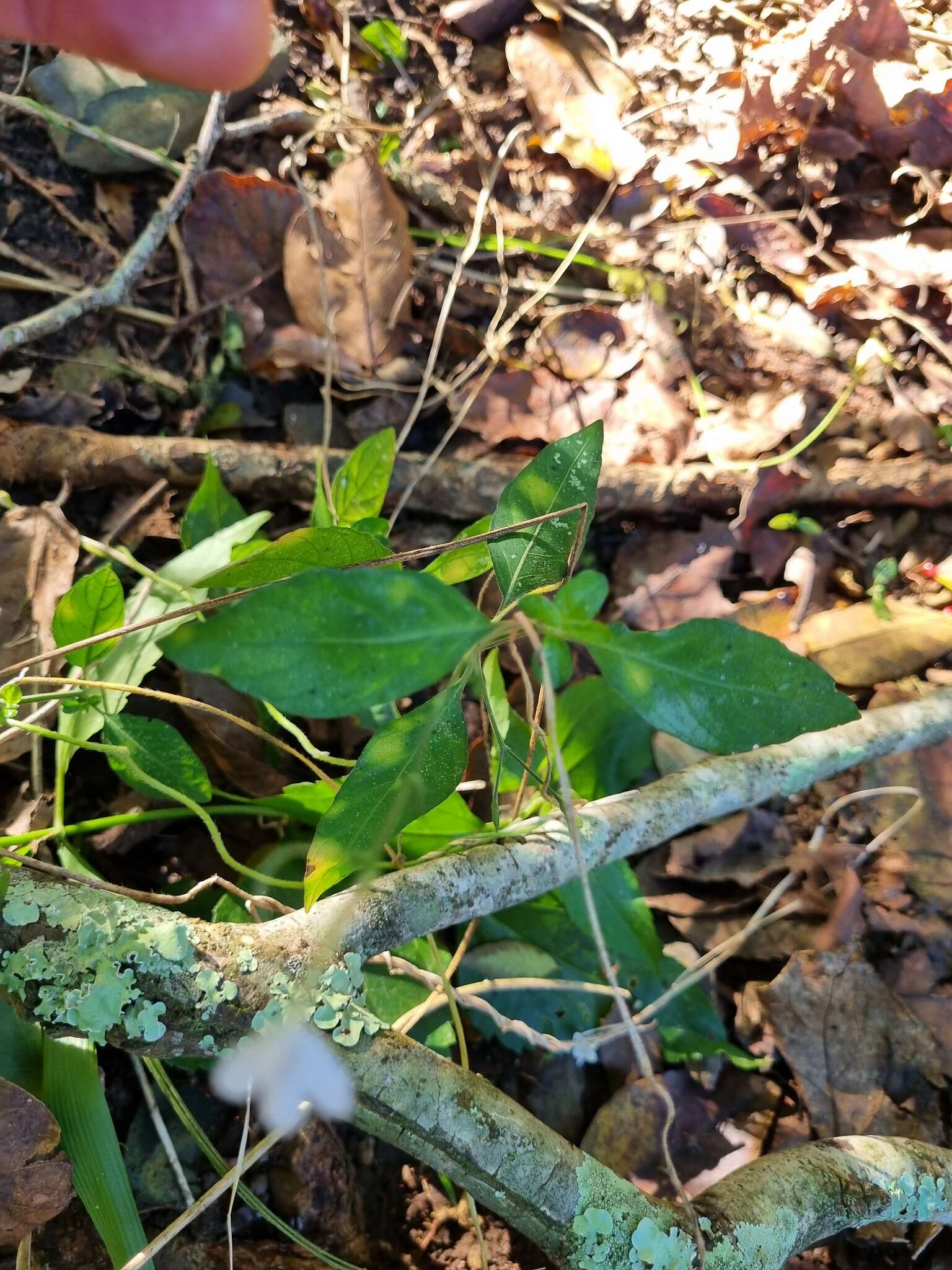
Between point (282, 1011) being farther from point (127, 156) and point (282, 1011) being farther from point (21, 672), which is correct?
point (127, 156)

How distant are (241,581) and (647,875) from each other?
1.08m

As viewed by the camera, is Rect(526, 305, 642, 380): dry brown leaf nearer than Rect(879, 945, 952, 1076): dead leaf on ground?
No

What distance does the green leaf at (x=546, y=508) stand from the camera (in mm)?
1045

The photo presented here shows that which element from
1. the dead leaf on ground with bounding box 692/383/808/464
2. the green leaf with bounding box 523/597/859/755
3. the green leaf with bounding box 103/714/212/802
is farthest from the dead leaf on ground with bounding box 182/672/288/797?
the dead leaf on ground with bounding box 692/383/808/464

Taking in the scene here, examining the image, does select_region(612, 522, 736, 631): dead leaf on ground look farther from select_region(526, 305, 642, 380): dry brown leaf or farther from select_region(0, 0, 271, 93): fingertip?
select_region(0, 0, 271, 93): fingertip

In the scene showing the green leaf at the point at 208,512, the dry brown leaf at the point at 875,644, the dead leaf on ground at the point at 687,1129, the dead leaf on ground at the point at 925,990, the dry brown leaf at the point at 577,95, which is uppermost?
the dry brown leaf at the point at 577,95

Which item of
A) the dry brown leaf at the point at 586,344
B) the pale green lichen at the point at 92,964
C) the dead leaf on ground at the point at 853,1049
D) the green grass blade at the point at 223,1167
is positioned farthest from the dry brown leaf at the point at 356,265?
the dead leaf on ground at the point at 853,1049

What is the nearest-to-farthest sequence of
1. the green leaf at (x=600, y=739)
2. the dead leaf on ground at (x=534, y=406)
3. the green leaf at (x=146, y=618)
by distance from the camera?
the green leaf at (x=146, y=618), the green leaf at (x=600, y=739), the dead leaf on ground at (x=534, y=406)

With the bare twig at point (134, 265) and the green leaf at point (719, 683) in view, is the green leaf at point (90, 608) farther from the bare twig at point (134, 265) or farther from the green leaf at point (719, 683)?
the bare twig at point (134, 265)

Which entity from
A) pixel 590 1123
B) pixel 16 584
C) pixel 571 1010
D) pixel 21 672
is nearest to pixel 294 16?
pixel 16 584

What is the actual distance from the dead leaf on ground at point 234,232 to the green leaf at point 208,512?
0.72 metres

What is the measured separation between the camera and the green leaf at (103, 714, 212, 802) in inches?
50.4

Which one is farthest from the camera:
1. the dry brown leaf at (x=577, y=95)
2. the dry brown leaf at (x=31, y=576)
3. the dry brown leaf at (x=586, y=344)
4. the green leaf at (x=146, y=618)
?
the dry brown leaf at (x=577, y=95)

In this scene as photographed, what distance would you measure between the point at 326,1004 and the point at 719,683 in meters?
0.63
